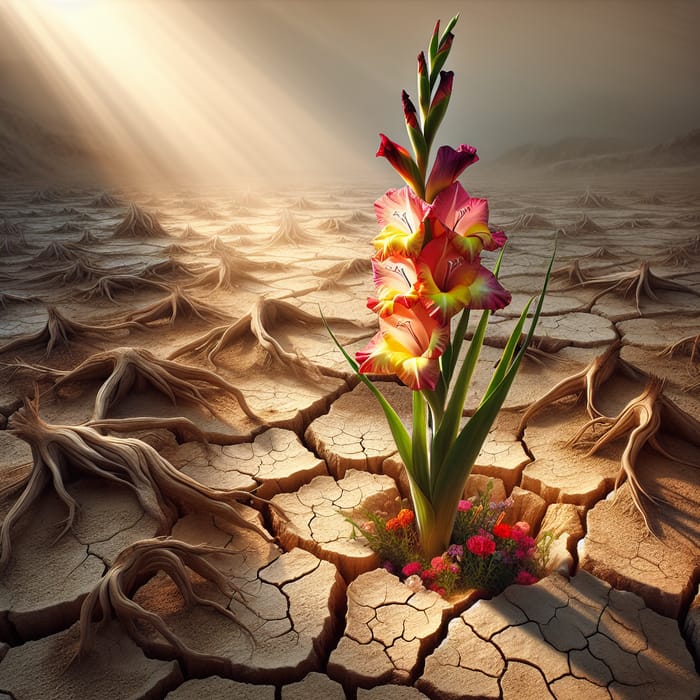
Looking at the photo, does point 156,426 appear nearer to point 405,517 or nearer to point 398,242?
point 405,517

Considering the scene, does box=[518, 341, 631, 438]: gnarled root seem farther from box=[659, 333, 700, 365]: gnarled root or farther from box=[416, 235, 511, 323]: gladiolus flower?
box=[416, 235, 511, 323]: gladiolus flower

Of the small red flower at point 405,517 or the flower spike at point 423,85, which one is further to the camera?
the small red flower at point 405,517

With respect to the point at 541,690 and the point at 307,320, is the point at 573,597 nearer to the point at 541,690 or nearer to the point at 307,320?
the point at 541,690

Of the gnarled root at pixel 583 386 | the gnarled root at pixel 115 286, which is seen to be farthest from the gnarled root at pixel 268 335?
the gnarled root at pixel 115 286

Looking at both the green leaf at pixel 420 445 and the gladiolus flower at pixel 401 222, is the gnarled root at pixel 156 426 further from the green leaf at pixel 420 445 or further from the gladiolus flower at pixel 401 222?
the gladiolus flower at pixel 401 222

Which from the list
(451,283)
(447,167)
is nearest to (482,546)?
(451,283)

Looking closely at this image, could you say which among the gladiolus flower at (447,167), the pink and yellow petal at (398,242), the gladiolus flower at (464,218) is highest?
the gladiolus flower at (447,167)

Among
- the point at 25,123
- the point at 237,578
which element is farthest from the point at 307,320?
the point at 25,123

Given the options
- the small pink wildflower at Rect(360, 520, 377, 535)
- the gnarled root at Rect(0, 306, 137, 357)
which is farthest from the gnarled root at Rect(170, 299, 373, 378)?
the small pink wildflower at Rect(360, 520, 377, 535)
